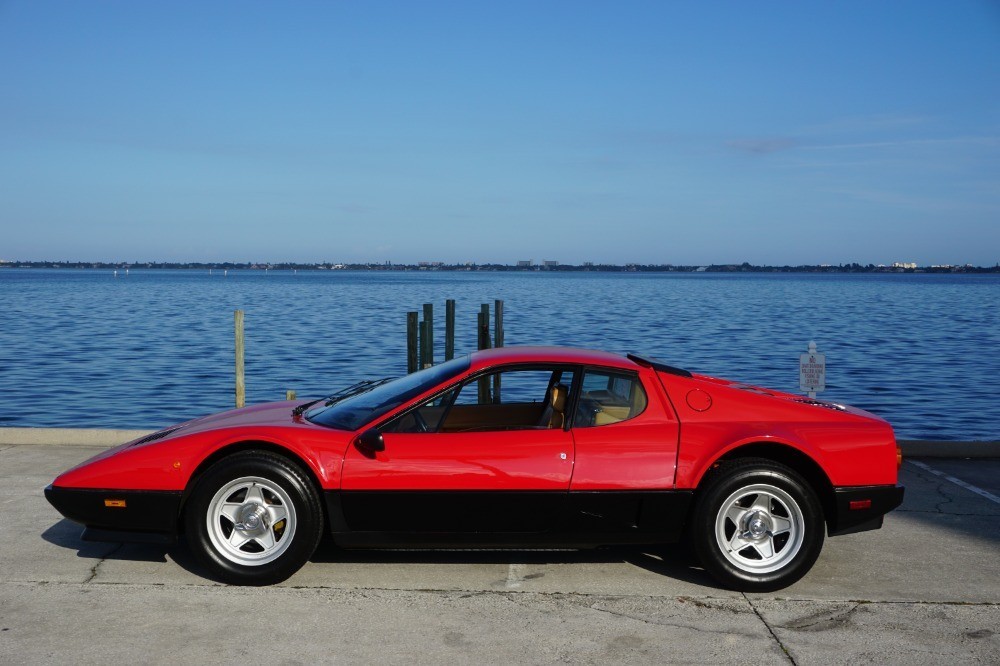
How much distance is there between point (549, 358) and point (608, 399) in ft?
1.40

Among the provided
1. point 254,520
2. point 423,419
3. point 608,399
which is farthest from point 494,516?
point 254,520

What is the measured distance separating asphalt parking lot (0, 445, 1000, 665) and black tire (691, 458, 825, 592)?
0.12 m

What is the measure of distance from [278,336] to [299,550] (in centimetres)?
2977

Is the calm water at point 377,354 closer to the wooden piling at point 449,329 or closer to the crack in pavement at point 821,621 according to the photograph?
the wooden piling at point 449,329

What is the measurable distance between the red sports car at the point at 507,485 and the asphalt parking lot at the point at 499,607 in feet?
0.79

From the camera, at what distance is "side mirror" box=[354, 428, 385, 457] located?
517 centimetres

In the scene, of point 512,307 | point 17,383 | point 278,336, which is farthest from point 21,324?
point 512,307

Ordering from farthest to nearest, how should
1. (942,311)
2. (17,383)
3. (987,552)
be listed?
(942,311)
(17,383)
(987,552)

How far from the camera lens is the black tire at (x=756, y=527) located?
209 inches

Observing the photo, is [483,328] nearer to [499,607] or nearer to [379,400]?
[379,400]

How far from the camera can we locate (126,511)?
5328 mm

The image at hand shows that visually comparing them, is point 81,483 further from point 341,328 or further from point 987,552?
point 341,328

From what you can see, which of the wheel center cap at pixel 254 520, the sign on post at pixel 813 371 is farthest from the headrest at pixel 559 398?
the sign on post at pixel 813 371

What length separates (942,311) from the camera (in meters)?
57.6
